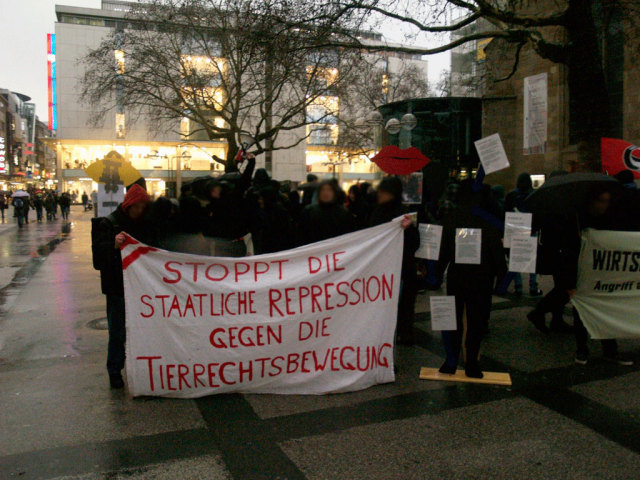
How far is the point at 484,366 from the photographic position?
5.80 meters

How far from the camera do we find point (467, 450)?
12.7ft

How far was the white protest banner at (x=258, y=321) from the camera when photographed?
477 cm

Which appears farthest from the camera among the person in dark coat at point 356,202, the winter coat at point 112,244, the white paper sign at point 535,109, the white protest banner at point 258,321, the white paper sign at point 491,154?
the white paper sign at point 535,109

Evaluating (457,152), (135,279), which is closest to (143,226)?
(135,279)

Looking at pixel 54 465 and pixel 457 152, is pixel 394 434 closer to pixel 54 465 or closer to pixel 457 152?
pixel 54 465

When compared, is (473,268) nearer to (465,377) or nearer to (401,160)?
(465,377)

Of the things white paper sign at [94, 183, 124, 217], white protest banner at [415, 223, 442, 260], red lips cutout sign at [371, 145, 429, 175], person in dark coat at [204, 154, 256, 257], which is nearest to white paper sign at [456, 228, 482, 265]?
white protest banner at [415, 223, 442, 260]

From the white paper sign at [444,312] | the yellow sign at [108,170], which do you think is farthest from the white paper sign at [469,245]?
the yellow sign at [108,170]

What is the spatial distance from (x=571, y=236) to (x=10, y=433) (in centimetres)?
531

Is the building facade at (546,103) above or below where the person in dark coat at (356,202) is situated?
above

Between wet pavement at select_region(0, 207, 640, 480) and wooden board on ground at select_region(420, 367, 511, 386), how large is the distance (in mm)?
112

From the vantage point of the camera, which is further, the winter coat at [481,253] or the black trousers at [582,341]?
the black trousers at [582,341]

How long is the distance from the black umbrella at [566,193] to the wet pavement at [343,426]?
5.29 ft

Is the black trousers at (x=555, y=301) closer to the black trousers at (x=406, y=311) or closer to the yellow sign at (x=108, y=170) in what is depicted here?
the black trousers at (x=406, y=311)
